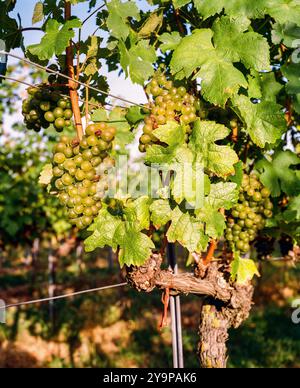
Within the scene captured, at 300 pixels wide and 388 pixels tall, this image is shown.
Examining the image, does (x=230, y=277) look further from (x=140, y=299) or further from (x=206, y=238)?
(x=140, y=299)

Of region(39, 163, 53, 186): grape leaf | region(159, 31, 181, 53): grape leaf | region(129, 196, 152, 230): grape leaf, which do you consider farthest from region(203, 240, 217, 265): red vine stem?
region(159, 31, 181, 53): grape leaf

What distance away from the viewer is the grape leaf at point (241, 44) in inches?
77.6

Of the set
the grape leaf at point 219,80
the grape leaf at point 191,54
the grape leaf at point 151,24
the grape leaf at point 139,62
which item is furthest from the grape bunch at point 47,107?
the grape leaf at point 219,80

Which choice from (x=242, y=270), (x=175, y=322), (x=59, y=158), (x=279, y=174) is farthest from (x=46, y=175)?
(x=279, y=174)

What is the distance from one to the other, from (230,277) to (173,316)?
0.42 metres

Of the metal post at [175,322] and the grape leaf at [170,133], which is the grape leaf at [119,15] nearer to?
the grape leaf at [170,133]

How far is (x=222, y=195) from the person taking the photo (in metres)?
2.12

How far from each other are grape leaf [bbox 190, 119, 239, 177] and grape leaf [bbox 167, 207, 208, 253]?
0.26m

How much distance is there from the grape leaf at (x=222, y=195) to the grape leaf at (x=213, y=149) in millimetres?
85

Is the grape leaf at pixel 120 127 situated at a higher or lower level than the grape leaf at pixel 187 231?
higher

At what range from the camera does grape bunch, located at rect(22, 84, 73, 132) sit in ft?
7.59

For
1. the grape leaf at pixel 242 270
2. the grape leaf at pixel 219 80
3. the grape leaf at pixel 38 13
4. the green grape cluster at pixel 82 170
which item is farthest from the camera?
the grape leaf at pixel 242 270

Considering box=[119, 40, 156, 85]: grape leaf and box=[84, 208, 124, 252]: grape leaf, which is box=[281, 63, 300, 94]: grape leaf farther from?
box=[84, 208, 124, 252]: grape leaf
